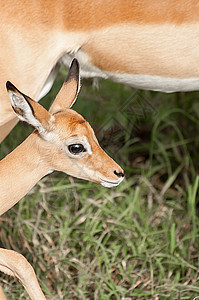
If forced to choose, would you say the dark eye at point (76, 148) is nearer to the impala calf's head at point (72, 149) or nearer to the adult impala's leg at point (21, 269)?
the impala calf's head at point (72, 149)

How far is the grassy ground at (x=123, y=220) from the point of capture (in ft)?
10.5

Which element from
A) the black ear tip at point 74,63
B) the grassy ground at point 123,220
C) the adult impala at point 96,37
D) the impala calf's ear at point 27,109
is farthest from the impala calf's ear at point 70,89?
the grassy ground at point 123,220

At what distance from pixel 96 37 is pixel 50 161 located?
2.17ft

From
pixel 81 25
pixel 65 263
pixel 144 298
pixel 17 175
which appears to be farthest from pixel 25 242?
pixel 81 25

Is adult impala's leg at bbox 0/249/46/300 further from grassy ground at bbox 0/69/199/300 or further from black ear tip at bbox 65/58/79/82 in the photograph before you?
black ear tip at bbox 65/58/79/82

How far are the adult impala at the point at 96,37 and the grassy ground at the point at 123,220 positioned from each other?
912 mm

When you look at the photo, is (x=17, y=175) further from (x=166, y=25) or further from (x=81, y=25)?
(x=166, y=25)

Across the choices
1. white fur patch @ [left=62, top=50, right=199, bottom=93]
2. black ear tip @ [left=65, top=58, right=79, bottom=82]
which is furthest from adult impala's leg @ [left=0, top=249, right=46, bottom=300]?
white fur patch @ [left=62, top=50, right=199, bottom=93]

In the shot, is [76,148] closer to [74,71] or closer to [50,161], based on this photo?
[50,161]

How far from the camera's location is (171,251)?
3355 mm

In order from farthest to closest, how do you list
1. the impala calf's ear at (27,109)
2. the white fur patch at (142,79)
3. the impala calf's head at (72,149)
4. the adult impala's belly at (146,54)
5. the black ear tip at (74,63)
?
the white fur patch at (142,79)
the adult impala's belly at (146,54)
the black ear tip at (74,63)
the impala calf's head at (72,149)
the impala calf's ear at (27,109)

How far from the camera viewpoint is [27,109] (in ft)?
7.52

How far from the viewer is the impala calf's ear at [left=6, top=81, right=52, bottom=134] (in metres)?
2.27

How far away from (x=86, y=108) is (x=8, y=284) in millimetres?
1735
